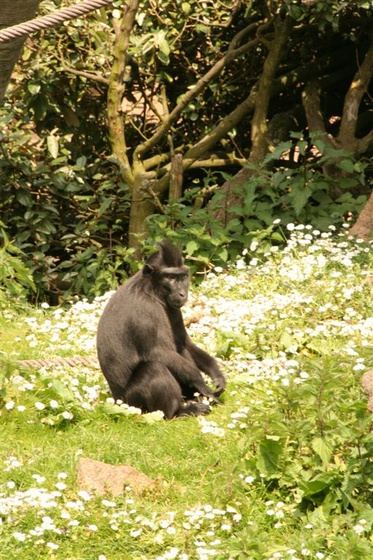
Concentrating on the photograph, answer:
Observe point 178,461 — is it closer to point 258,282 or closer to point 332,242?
point 258,282

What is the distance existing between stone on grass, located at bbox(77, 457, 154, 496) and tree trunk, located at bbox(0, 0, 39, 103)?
2110 mm

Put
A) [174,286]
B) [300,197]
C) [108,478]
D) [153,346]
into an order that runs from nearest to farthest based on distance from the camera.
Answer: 1. [108,478]
2. [153,346]
3. [174,286]
4. [300,197]

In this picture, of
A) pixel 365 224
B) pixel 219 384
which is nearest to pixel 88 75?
pixel 365 224

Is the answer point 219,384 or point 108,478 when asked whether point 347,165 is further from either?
point 108,478

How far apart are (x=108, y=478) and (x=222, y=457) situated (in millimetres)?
680

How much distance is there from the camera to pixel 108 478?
543 centimetres

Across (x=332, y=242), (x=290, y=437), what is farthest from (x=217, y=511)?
(x=332, y=242)

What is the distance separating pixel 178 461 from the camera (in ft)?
19.2

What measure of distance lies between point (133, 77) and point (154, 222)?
2.27 metres

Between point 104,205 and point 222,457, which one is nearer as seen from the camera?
point 222,457

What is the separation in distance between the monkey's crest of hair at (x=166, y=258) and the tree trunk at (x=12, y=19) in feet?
6.00

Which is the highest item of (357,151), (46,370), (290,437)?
(357,151)

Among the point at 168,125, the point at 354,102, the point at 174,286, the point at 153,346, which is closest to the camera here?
the point at 153,346

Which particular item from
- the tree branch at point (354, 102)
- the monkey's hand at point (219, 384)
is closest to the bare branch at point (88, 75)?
the tree branch at point (354, 102)
